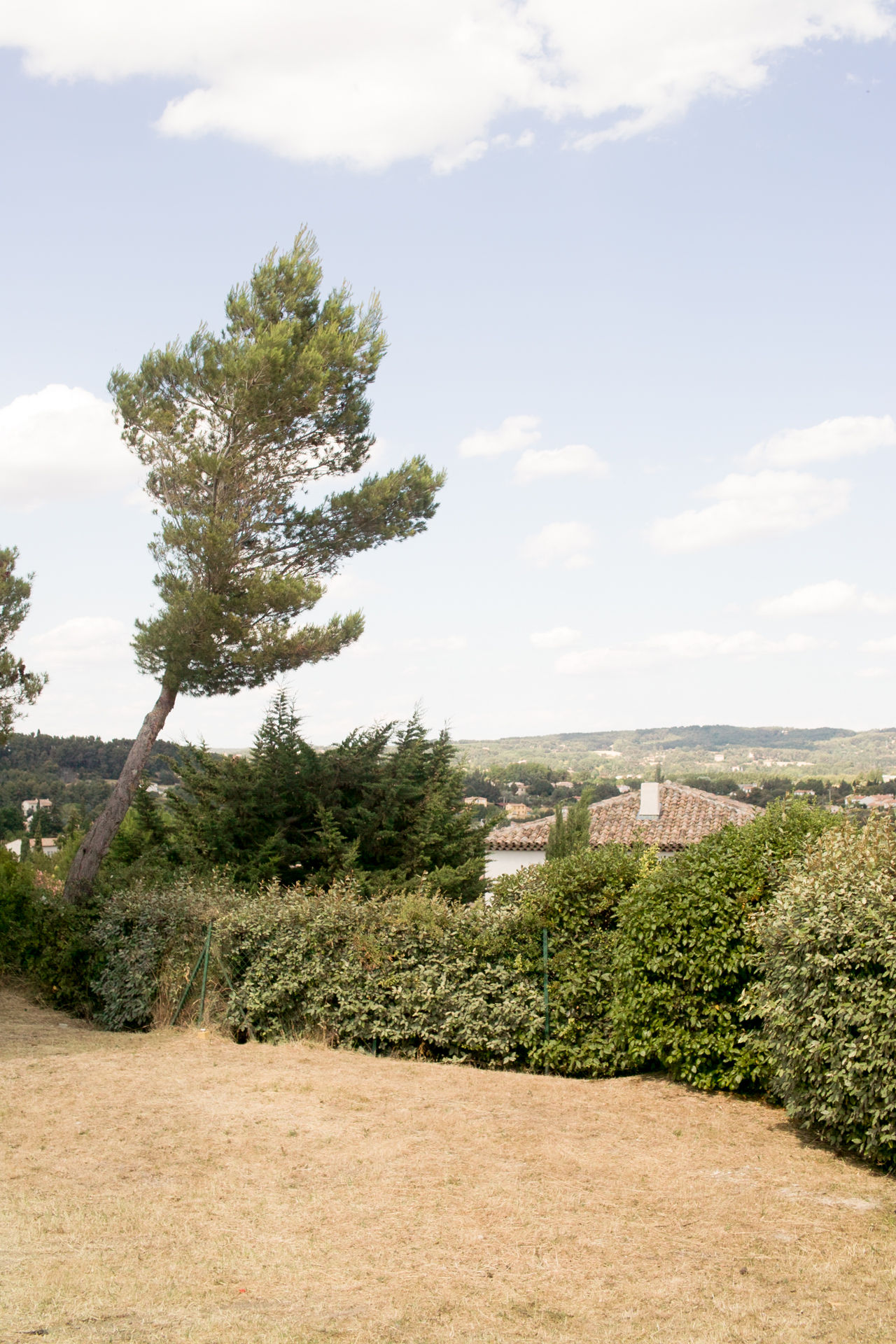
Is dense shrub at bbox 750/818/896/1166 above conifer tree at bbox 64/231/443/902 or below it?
below

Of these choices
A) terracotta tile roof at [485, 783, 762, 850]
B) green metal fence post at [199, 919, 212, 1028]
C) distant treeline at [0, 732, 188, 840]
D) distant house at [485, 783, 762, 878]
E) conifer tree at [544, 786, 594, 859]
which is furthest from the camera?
distant treeline at [0, 732, 188, 840]

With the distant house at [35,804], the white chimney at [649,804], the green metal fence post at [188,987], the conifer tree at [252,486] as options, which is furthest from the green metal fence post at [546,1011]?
the distant house at [35,804]

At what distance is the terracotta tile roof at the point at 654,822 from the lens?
33.4 meters

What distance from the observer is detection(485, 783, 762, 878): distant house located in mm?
33906

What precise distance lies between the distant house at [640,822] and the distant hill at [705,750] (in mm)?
40707

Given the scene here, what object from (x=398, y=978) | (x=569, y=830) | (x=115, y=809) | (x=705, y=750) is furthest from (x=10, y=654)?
(x=705, y=750)

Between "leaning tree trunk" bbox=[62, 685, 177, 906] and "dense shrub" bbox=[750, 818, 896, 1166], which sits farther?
"leaning tree trunk" bbox=[62, 685, 177, 906]

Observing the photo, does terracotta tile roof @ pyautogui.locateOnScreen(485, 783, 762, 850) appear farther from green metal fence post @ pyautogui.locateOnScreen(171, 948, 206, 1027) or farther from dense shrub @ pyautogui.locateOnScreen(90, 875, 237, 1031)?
green metal fence post @ pyautogui.locateOnScreen(171, 948, 206, 1027)

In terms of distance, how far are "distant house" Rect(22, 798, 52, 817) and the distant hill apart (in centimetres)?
4227

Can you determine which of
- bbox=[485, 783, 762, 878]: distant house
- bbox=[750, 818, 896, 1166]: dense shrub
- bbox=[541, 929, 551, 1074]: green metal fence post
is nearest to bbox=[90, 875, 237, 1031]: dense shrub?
bbox=[541, 929, 551, 1074]: green metal fence post

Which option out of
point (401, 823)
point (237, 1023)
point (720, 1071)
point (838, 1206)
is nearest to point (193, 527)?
point (401, 823)

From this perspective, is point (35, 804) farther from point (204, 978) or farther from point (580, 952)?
point (580, 952)

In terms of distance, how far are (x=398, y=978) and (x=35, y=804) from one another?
37.2m

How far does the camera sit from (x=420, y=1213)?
5824 mm
